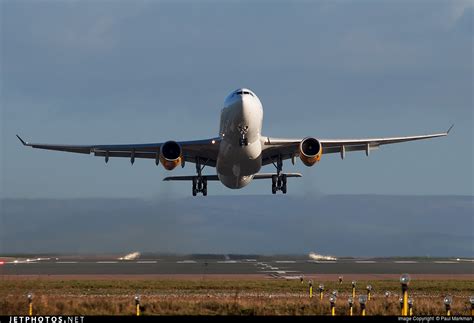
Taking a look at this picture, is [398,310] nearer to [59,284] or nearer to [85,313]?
[85,313]

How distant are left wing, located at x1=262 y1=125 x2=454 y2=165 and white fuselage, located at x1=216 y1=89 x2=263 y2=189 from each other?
206cm

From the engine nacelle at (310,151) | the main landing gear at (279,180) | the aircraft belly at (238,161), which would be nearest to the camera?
the aircraft belly at (238,161)

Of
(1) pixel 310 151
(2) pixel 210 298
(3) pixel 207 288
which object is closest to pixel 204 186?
(1) pixel 310 151

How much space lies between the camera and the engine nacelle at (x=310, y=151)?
41062 mm

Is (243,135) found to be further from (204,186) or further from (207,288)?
(204,186)

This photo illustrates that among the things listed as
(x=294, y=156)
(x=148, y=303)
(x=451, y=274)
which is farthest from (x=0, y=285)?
(x=451, y=274)

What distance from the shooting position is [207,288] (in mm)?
36344

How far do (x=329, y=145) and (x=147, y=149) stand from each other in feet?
38.4

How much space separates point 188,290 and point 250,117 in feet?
31.1


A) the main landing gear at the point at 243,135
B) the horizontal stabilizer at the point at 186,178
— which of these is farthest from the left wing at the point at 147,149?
the main landing gear at the point at 243,135

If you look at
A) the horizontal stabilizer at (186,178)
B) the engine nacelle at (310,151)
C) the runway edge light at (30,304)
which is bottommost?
the runway edge light at (30,304)

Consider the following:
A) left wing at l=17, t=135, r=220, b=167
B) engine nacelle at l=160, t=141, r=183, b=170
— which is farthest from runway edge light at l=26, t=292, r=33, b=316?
left wing at l=17, t=135, r=220, b=167

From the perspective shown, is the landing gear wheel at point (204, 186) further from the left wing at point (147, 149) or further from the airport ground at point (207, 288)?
the airport ground at point (207, 288)

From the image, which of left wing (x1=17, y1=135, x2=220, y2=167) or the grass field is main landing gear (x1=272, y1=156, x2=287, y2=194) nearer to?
left wing (x1=17, y1=135, x2=220, y2=167)
